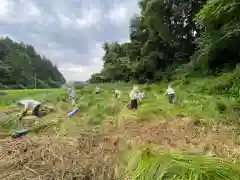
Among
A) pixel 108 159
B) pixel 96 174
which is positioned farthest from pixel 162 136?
pixel 96 174

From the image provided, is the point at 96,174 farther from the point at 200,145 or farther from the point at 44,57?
the point at 44,57

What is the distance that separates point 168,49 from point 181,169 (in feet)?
58.4

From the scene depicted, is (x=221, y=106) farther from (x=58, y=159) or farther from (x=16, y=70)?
(x=16, y=70)

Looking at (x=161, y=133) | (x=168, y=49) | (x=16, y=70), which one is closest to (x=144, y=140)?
(x=161, y=133)

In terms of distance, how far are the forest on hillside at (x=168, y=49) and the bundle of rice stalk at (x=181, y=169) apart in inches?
368

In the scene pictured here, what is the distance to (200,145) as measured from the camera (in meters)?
3.59

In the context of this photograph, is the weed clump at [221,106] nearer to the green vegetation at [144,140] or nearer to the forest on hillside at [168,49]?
the green vegetation at [144,140]

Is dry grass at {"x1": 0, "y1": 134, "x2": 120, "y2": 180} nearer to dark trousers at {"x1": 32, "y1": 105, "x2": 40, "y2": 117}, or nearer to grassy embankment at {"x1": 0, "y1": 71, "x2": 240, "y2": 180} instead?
grassy embankment at {"x1": 0, "y1": 71, "x2": 240, "y2": 180}

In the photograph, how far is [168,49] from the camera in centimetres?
1928

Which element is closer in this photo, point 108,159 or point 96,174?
point 96,174

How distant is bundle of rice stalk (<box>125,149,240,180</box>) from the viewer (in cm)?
209

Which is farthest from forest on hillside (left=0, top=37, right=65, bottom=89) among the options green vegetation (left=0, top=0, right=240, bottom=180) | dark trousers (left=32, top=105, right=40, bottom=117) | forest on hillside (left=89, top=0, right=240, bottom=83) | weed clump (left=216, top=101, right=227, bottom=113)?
weed clump (left=216, top=101, right=227, bottom=113)

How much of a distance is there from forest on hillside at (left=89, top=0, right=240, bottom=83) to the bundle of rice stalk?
935cm

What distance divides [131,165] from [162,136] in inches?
63.7
